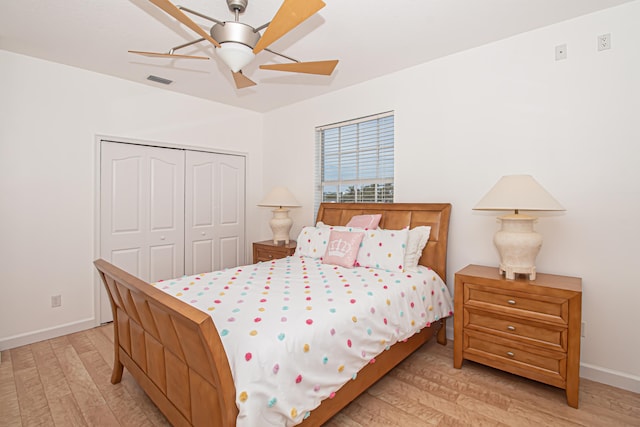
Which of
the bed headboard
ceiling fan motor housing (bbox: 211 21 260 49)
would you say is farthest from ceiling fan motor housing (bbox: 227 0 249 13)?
the bed headboard

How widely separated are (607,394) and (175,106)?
486 cm

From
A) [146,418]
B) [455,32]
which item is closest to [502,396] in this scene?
[146,418]

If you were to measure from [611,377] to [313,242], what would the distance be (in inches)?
98.7

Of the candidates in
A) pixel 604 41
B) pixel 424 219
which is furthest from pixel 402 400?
pixel 604 41

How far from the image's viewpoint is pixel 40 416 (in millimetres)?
1921

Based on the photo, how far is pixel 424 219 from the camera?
299 cm

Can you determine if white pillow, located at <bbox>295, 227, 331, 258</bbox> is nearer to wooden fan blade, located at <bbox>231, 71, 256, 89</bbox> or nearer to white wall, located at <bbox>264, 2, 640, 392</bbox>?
white wall, located at <bbox>264, 2, 640, 392</bbox>

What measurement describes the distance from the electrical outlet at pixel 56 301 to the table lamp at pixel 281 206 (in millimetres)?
2246

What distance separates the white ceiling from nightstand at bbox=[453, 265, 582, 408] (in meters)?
1.91

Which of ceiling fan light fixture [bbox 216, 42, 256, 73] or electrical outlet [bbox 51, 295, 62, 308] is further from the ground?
ceiling fan light fixture [bbox 216, 42, 256, 73]

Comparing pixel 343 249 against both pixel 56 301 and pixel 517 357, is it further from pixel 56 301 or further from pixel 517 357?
pixel 56 301

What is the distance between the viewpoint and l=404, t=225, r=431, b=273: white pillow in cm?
273

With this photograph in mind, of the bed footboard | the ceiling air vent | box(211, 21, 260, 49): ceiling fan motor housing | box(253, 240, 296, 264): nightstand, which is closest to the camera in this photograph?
the bed footboard

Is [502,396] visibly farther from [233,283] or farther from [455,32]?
[455,32]
